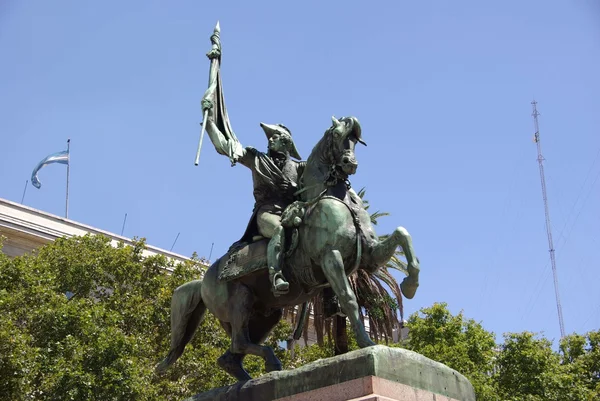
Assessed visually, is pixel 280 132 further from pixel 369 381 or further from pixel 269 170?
pixel 369 381

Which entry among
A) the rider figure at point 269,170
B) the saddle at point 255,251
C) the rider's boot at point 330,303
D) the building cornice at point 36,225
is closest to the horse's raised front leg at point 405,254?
the rider's boot at point 330,303

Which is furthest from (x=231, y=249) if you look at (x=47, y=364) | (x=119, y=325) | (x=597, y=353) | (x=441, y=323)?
(x=597, y=353)

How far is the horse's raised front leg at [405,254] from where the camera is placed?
436 inches

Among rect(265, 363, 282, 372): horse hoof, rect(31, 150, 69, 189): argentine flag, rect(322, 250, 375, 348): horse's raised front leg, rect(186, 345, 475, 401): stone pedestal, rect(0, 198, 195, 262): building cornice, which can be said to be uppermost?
rect(31, 150, 69, 189): argentine flag

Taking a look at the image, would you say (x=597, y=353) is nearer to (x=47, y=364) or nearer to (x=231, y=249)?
(x=47, y=364)

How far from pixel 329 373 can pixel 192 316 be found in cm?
314

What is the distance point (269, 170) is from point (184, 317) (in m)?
2.21

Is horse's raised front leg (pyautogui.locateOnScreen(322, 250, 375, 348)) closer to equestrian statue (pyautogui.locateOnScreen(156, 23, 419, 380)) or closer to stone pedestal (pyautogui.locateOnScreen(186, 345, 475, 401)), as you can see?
equestrian statue (pyautogui.locateOnScreen(156, 23, 419, 380))

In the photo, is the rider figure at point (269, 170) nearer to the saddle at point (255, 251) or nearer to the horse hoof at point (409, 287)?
the saddle at point (255, 251)

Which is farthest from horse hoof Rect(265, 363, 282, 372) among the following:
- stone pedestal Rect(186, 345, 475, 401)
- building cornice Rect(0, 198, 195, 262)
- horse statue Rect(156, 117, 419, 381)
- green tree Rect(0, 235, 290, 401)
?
building cornice Rect(0, 198, 195, 262)

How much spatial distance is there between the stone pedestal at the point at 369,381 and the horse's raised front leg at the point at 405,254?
0.96 meters

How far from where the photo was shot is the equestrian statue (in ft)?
37.2

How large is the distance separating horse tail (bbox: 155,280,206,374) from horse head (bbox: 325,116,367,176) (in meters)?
2.52

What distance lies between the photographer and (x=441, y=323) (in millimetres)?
32125
